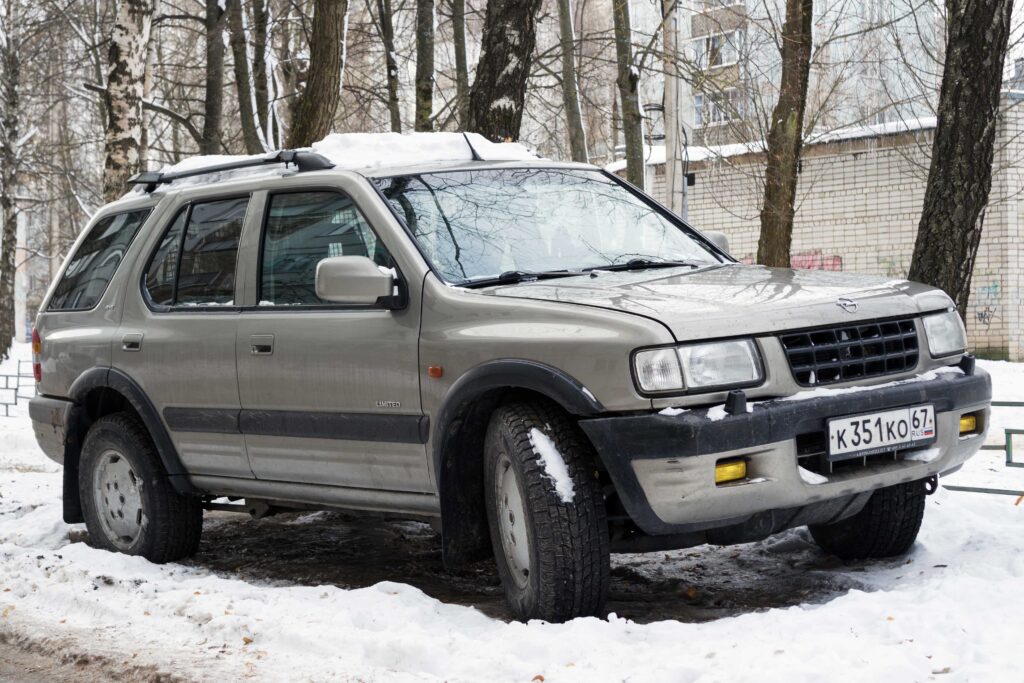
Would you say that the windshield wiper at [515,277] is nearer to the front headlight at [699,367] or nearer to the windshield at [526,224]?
the windshield at [526,224]

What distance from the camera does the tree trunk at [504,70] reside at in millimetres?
9719

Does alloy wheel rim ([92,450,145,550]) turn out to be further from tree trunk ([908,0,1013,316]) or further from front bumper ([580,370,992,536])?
tree trunk ([908,0,1013,316])

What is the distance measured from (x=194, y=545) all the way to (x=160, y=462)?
18.1 inches

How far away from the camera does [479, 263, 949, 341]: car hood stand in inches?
163

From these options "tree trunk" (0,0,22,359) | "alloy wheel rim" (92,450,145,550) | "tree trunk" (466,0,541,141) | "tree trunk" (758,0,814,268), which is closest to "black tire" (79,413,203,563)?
"alloy wheel rim" (92,450,145,550)

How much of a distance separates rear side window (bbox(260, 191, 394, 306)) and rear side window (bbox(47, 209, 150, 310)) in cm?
117

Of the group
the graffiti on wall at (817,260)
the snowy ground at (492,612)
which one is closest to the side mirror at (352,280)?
the snowy ground at (492,612)

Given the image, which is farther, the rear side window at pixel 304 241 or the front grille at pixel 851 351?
the rear side window at pixel 304 241

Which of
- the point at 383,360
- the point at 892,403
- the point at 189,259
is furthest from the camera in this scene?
the point at 189,259

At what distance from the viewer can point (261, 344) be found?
5355 millimetres

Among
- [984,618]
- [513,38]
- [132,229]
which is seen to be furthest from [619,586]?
[513,38]

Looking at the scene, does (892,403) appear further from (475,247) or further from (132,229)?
(132,229)

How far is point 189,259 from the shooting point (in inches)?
235

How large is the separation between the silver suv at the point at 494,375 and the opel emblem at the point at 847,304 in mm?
18
